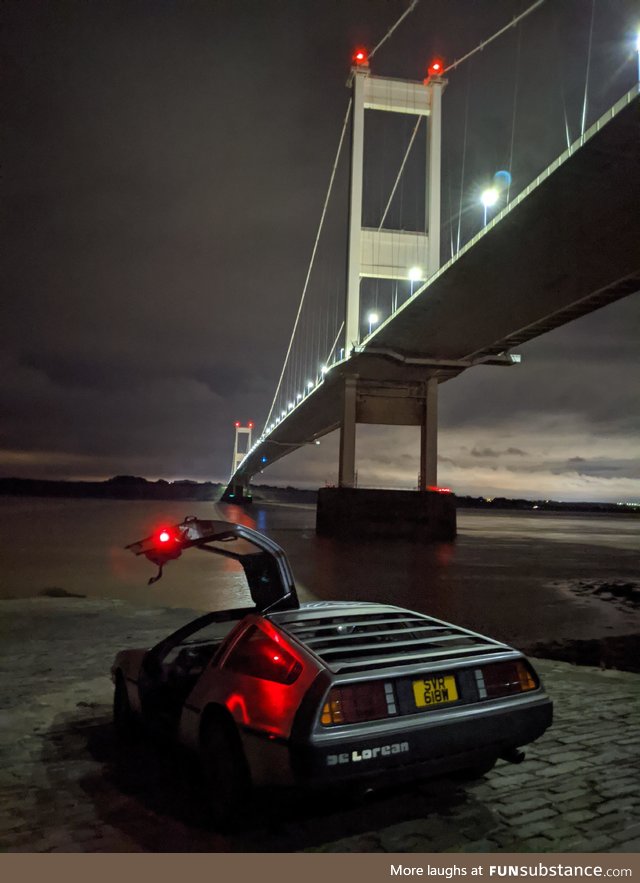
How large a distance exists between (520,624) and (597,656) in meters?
2.38

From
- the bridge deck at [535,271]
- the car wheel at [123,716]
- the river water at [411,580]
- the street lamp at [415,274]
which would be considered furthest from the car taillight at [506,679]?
the street lamp at [415,274]

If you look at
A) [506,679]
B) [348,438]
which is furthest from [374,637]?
[348,438]

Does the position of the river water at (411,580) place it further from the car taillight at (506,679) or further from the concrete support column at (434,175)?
the concrete support column at (434,175)

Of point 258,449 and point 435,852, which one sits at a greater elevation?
point 258,449

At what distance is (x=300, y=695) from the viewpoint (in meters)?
2.77

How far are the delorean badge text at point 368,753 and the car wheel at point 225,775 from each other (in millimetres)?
454

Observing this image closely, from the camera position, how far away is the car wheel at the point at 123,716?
4.27m

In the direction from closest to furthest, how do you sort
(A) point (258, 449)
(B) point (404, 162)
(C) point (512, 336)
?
(C) point (512, 336) → (B) point (404, 162) → (A) point (258, 449)

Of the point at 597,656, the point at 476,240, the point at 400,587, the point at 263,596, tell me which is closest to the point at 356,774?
the point at 263,596

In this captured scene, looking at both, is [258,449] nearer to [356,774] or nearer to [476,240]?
[476,240]

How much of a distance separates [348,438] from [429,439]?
15.6ft

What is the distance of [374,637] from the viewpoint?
3.46m

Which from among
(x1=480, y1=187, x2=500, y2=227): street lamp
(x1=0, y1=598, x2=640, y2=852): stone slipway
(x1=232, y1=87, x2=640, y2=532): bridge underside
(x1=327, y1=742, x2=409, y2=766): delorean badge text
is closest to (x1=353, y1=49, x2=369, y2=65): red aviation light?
(x1=232, y1=87, x2=640, y2=532): bridge underside
